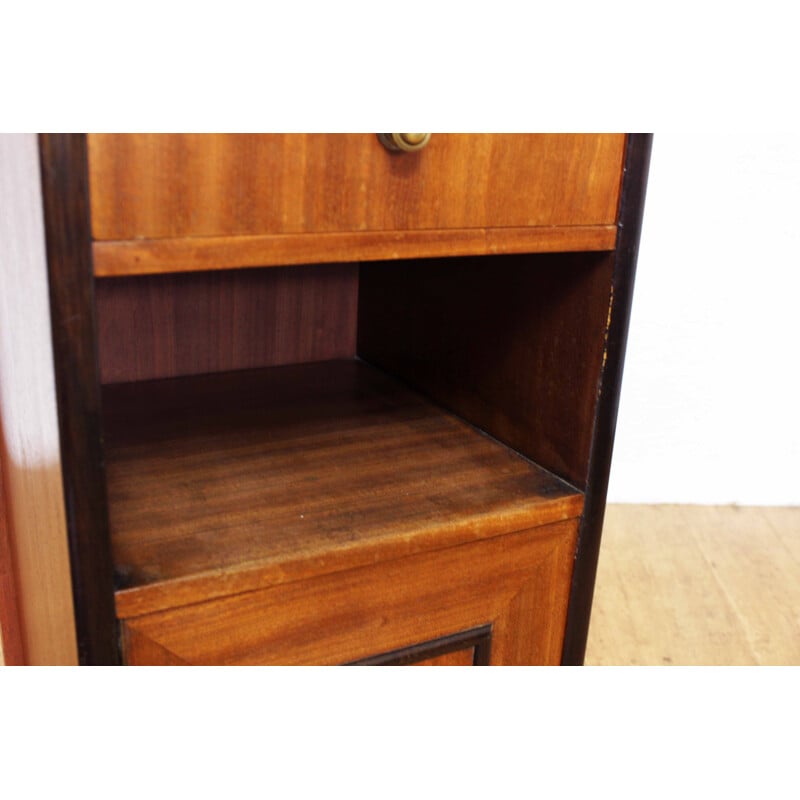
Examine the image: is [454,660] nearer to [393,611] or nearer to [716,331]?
[393,611]

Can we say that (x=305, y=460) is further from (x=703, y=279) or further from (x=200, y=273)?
(x=703, y=279)

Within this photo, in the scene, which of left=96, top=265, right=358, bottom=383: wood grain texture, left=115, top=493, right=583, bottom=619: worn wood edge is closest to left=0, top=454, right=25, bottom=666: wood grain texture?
left=96, top=265, right=358, bottom=383: wood grain texture

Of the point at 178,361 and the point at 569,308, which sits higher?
the point at 569,308

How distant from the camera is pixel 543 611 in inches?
25.9

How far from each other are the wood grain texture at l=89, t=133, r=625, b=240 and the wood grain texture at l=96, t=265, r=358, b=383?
14.0 inches

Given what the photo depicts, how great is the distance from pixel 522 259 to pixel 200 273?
0.31 metres

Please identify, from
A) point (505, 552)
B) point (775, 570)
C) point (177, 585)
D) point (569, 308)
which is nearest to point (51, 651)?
point (177, 585)

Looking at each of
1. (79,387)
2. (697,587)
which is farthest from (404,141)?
(697,587)

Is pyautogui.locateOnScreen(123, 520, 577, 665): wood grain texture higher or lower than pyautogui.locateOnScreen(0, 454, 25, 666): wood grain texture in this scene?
higher

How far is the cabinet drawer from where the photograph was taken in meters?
Result: 0.43

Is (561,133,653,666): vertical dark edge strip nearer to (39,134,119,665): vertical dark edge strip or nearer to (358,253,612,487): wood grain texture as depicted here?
(358,253,612,487): wood grain texture

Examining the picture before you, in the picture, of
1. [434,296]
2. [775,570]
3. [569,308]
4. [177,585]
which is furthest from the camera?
[775,570]

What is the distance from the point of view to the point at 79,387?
1.45 ft

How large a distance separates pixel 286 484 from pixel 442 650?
0.15 metres
